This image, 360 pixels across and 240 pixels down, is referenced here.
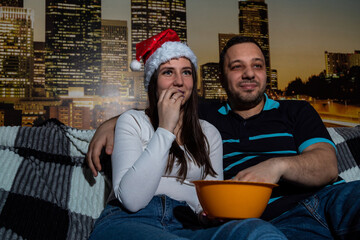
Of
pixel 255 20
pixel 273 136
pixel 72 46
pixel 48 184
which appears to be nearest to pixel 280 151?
pixel 273 136

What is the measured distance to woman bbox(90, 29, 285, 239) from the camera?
77 cm

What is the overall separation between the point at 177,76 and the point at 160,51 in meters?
0.15

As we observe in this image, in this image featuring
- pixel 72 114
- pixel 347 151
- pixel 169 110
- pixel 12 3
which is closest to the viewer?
pixel 169 110

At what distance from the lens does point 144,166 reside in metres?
0.83

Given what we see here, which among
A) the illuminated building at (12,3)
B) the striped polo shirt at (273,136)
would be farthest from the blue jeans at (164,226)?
the illuminated building at (12,3)

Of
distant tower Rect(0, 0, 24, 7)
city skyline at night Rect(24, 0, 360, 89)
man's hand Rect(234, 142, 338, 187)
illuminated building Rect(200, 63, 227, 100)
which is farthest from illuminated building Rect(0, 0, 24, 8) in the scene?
man's hand Rect(234, 142, 338, 187)

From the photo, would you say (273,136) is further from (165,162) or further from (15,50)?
(15,50)

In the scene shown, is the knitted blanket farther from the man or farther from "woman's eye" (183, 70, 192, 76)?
"woman's eye" (183, 70, 192, 76)

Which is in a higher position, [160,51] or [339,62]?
[339,62]

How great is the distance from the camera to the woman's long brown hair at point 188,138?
107cm

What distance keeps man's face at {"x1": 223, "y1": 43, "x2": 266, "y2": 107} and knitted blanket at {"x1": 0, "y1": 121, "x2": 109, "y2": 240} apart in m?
0.71

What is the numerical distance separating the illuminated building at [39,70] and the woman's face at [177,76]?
520cm

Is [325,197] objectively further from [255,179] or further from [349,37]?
[349,37]

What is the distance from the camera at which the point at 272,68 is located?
6520mm
